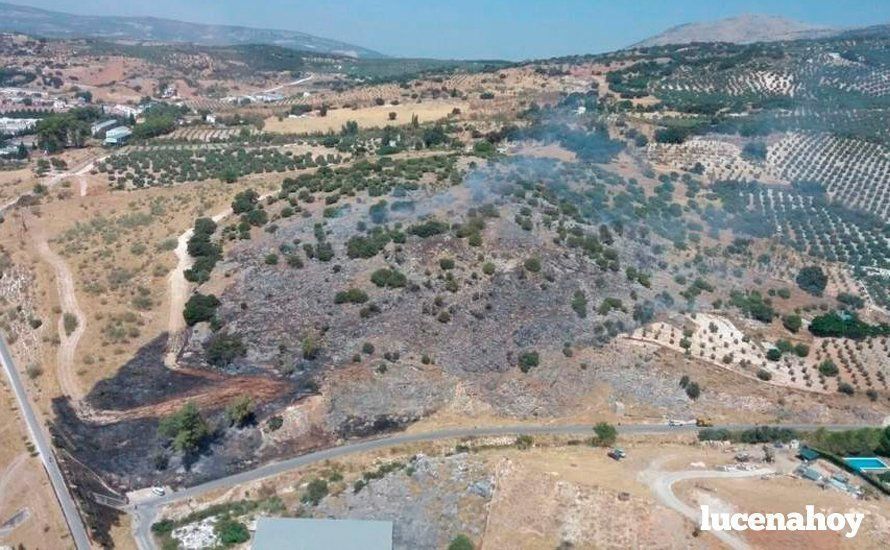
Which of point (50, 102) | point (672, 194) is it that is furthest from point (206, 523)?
point (50, 102)

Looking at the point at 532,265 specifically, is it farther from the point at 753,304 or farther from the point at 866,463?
the point at 866,463

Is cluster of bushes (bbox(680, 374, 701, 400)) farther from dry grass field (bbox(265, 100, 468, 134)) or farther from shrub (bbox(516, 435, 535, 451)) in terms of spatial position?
dry grass field (bbox(265, 100, 468, 134))

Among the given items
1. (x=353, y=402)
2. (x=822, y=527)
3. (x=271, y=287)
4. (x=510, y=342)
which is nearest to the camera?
(x=822, y=527)

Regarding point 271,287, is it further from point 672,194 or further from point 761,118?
point 761,118

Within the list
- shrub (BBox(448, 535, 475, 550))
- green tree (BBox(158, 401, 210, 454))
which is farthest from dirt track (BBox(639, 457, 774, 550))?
green tree (BBox(158, 401, 210, 454))

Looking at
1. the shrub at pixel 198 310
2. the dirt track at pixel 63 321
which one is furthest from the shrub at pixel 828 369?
the dirt track at pixel 63 321

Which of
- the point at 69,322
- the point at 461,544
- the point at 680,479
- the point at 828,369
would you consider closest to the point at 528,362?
the point at 680,479
